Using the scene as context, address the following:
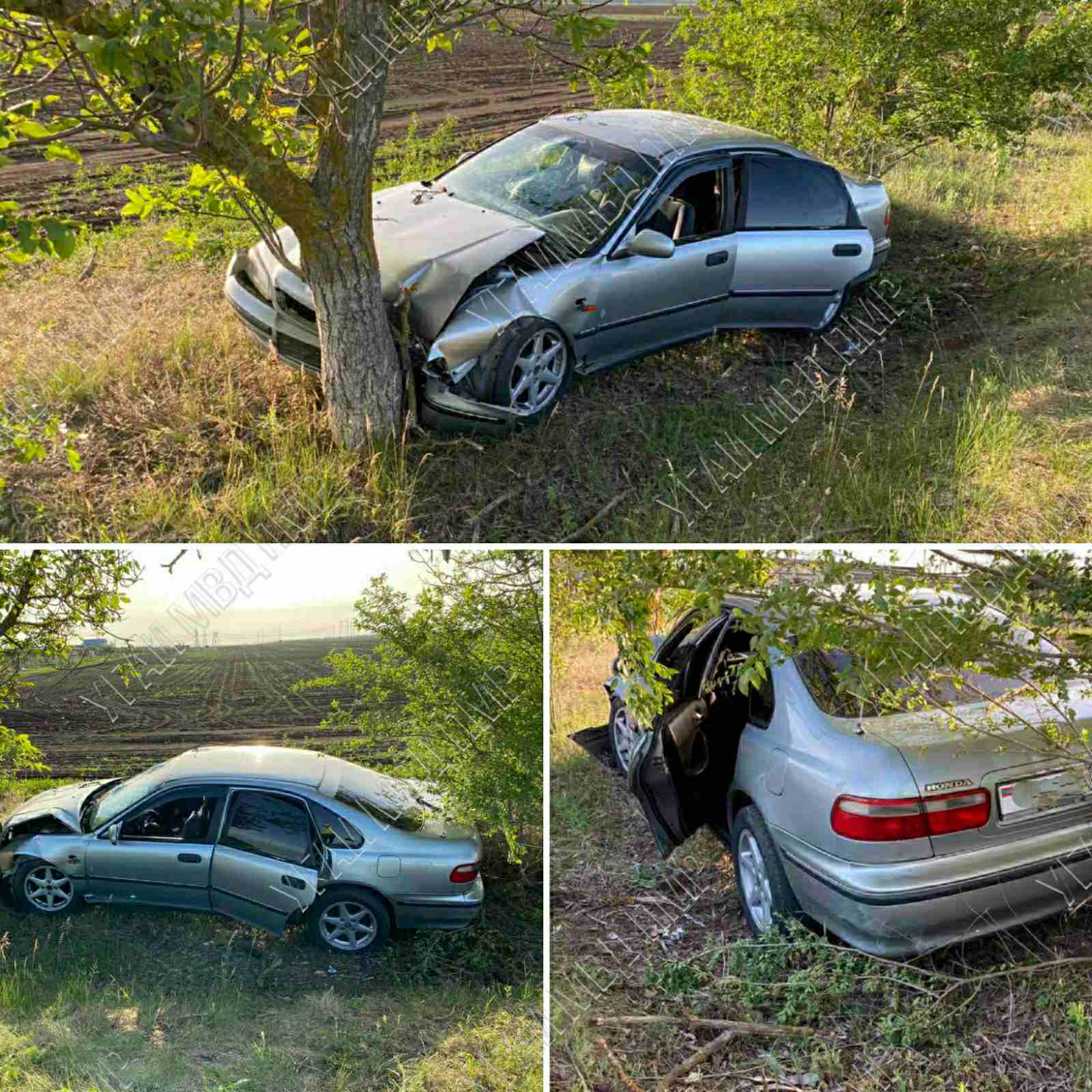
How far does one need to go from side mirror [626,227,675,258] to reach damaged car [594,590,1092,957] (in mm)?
2810

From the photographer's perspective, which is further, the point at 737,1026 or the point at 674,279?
the point at 674,279

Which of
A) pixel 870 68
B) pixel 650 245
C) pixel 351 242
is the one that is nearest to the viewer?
pixel 351 242

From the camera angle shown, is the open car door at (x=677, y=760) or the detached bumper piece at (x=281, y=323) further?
the detached bumper piece at (x=281, y=323)

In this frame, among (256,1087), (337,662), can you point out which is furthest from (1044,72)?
(256,1087)

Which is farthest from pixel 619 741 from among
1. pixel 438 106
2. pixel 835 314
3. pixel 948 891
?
pixel 438 106

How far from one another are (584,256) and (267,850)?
12.1 feet

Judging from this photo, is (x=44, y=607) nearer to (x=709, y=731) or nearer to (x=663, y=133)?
(x=709, y=731)

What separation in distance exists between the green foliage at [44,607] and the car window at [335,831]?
3.92ft

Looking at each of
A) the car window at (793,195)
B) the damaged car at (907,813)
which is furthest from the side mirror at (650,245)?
the damaged car at (907,813)

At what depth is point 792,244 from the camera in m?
6.92

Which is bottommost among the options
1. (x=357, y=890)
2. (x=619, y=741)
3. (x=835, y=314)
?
(x=619, y=741)

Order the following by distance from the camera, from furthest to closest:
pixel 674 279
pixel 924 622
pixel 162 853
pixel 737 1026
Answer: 1. pixel 674 279
2. pixel 162 853
3. pixel 737 1026
4. pixel 924 622

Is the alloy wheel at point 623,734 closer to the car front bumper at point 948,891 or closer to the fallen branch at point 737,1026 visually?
the fallen branch at point 737,1026

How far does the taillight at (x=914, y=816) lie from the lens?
3.17 meters
